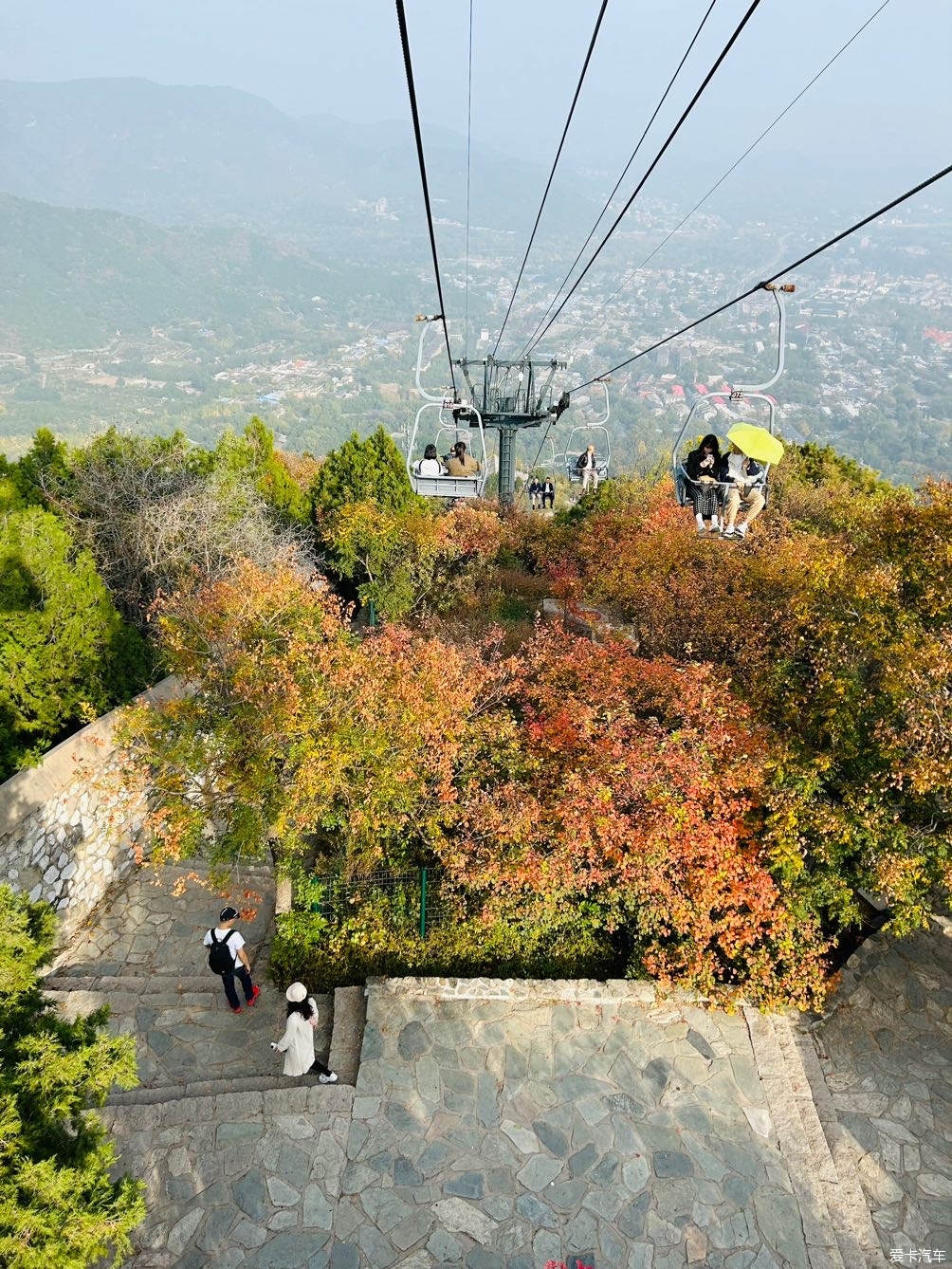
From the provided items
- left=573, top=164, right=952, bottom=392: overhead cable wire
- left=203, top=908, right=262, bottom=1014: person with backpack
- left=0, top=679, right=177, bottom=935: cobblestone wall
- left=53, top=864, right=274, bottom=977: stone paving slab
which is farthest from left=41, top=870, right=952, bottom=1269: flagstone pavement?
left=573, top=164, right=952, bottom=392: overhead cable wire

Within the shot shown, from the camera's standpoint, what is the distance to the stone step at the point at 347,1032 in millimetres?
7379

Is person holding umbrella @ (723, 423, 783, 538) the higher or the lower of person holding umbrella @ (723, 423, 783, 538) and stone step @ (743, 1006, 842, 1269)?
the higher

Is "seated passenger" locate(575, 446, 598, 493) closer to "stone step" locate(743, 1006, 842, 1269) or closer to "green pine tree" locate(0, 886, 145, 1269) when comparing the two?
"stone step" locate(743, 1006, 842, 1269)

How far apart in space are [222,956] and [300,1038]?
1327 millimetres

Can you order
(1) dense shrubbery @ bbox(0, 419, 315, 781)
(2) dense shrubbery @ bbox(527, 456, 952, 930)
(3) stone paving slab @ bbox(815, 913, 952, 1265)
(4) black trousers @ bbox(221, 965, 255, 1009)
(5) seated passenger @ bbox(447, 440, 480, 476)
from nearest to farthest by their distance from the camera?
(3) stone paving slab @ bbox(815, 913, 952, 1265) → (2) dense shrubbery @ bbox(527, 456, 952, 930) → (4) black trousers @ bbox(221, 965, 255, 1009) → (1) dense shrubbery @ bbox(0, 419, 315, 781) → (5) seated passenger @ bbox(447, 440, 480, 476)

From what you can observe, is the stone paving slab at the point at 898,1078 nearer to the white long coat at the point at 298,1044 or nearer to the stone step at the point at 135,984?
the white long coat at the point at 298,1044

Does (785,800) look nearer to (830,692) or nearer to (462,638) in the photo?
(830,692)

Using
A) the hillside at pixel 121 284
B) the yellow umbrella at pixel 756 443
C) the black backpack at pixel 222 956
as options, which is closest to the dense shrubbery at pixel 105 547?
the black backpack at pixel 222 956

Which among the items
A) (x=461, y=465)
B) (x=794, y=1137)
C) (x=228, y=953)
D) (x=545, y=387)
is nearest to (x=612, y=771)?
(x=794, y=1137)

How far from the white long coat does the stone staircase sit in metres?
4.92

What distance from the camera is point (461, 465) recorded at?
13.1 metres

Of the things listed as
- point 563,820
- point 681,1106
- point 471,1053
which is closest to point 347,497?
point 563,820

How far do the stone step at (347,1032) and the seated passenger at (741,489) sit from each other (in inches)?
302

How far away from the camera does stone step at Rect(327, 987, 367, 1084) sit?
738 cm
